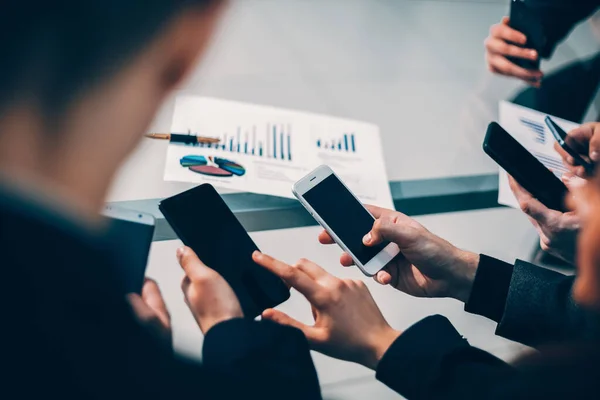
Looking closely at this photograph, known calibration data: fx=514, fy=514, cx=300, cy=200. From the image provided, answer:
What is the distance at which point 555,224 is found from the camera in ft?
2.11

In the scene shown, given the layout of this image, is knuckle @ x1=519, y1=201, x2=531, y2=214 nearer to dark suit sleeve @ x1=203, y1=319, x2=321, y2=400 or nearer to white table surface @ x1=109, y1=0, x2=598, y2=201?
white table surface @ x1=109, y1=0, x2=598, y2=201

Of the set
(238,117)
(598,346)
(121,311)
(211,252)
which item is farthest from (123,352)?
(238,117)

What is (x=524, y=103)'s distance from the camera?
0.87m

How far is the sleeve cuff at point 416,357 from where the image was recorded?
472 millimetres

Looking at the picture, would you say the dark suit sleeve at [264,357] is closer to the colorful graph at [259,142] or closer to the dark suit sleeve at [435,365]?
the dark suit sleeve at [435,365]

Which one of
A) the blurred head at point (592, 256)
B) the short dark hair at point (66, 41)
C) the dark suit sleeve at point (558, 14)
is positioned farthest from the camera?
the dark suit sleeve at point (558, 14)

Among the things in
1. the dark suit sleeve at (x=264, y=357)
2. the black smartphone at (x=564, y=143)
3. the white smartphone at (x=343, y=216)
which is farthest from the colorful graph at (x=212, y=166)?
the black smartphone at (x=564, y=143)

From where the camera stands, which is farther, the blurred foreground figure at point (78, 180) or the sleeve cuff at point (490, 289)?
the sleeve cuff at point (490, 289)

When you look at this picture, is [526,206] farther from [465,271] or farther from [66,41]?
[66,41]

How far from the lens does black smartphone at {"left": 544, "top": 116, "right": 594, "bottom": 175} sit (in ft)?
2.40

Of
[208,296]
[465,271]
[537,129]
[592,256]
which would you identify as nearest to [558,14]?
[537,129]

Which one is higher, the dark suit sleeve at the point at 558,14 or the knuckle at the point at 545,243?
the dark suit sleeve at the point at 558,14

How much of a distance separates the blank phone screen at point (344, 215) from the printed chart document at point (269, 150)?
0.20 ft

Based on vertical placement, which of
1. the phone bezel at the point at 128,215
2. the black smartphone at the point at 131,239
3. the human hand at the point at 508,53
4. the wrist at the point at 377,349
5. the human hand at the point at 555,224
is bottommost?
the wrist at the point at 377,349
